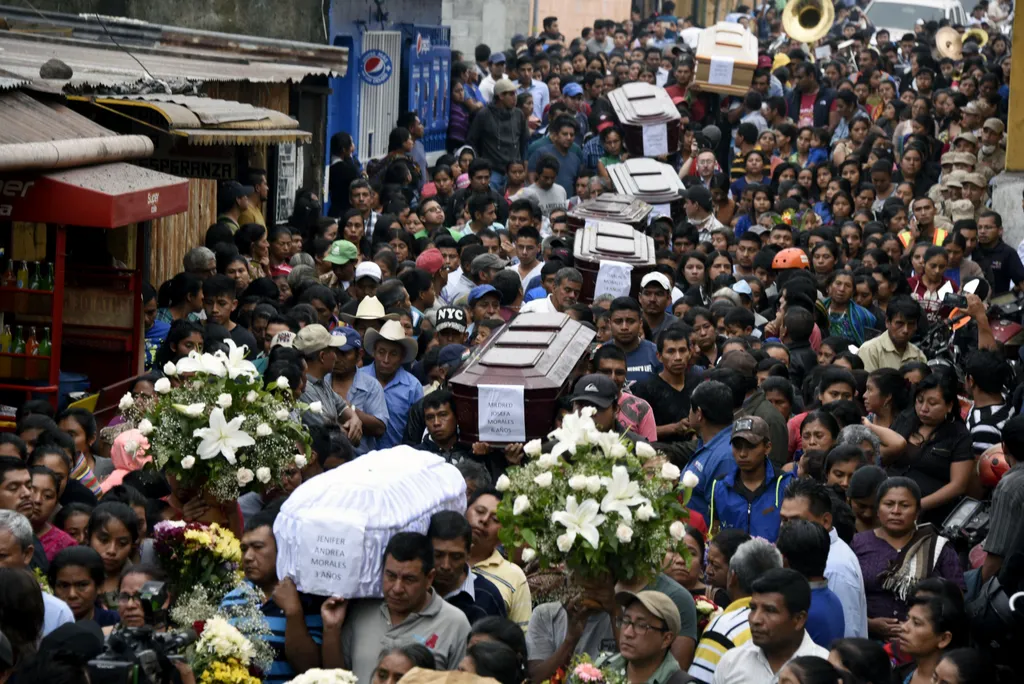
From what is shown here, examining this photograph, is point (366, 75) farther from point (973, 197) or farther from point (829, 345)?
point (829, 345)

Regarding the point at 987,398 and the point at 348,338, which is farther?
the point at 348,338

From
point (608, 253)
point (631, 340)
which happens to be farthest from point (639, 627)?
point (608, 253)

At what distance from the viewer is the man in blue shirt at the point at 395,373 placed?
10.0m

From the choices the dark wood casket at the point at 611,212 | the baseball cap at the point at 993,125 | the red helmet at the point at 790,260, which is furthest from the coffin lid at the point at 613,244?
the baseball cap at the point at 993,125

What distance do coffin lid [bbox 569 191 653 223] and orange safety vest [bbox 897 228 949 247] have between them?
7.74 feet

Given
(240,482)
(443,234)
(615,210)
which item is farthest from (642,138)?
(240,482)

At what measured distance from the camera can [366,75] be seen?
20.8 m

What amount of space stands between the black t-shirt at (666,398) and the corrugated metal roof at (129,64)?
16.0 ft

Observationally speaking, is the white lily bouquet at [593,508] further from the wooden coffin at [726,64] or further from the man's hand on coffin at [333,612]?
the wooden coffin at [726,64]

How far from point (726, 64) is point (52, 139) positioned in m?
13.0

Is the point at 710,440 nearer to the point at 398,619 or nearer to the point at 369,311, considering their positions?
the point at 398,619

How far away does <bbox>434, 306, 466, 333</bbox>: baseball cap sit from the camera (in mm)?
10727

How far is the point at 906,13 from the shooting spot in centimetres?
3594

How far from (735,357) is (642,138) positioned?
29.7 ft
